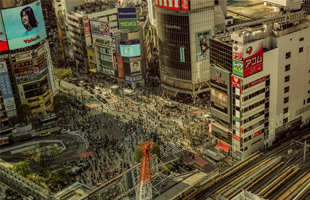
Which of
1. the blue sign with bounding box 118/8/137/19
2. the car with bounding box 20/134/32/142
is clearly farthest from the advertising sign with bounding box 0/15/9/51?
the blue sign with bounding box 118/8/137/19

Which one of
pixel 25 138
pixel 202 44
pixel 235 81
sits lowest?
pixel 25 138

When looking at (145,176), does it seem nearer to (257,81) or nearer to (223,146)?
(223,146)

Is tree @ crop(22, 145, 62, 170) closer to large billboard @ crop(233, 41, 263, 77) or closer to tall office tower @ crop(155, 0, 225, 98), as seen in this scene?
tall office tower @ crop(155, 0, 225, 98)

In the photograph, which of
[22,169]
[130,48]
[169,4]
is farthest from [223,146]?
[130,48]

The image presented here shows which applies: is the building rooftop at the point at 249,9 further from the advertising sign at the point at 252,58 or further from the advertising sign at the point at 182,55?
the advertising sign at the point at 252,58

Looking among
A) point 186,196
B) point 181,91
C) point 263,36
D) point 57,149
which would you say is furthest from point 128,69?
point 186,196

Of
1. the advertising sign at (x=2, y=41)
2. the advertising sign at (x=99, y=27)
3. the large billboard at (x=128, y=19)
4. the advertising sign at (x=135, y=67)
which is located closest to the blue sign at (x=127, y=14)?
the large billboard at (x=128, y=19)

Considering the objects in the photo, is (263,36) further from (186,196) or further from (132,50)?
(132,50)
